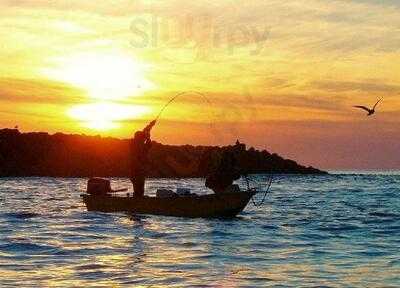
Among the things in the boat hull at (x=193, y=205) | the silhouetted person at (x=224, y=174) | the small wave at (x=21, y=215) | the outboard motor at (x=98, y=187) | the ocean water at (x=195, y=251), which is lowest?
the small wave at (x=21, y=215)

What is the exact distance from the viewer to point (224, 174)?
3322 centimetres

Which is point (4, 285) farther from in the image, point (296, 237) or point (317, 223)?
point (317, 223)

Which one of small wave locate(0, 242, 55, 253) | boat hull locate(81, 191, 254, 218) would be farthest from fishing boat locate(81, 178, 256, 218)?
small wave locate(0, 242, 55, 253)

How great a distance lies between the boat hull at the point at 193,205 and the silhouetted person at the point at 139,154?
2.74 feet

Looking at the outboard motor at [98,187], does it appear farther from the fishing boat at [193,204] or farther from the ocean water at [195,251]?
the fishing boat at [193,204]

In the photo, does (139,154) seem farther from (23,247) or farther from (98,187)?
(23,247)

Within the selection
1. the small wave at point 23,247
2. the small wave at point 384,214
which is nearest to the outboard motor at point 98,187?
the small wave at point 23,247

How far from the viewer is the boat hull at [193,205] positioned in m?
33.7

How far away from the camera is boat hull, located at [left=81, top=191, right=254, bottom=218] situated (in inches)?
1325

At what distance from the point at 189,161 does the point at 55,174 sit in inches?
1364

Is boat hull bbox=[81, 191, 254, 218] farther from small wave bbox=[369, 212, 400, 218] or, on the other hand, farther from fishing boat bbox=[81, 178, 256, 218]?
small wave bbox=[369, 212, 400, 218]

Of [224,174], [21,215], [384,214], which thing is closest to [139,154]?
[224,174]

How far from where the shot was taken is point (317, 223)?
115ft

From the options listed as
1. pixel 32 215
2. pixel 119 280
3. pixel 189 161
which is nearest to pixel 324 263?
pixel 119 280
